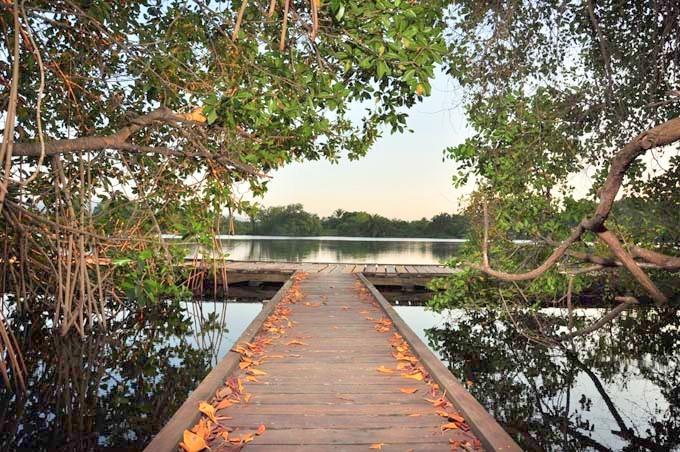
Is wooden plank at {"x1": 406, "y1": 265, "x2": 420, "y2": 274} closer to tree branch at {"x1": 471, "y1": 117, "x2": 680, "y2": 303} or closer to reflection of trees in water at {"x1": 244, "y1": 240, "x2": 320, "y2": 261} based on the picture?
tree branch at {"x1": 471, "y1": 117, "x2": 680, "y2": 303}

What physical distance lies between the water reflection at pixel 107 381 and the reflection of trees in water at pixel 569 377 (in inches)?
144

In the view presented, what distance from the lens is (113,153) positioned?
5.61 meters

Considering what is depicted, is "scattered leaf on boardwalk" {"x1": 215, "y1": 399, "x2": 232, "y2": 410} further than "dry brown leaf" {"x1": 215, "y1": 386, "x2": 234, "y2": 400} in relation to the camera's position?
No

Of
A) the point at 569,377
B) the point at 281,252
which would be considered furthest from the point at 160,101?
the point at 281,252

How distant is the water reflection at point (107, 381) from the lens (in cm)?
407

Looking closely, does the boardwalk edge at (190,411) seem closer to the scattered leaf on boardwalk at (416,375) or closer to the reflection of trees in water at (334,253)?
the scattered leaf on boardwalk at (416,375)

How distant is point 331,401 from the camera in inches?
123

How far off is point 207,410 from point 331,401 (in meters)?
0.85

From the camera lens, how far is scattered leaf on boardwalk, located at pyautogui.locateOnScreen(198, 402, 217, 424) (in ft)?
8.85

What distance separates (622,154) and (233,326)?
8.19 metres

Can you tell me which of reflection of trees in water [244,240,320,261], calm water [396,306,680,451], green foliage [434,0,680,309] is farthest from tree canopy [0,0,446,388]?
reflection of trees in water [244,240,320,261]

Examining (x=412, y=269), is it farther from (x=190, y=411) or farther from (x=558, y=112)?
(x=190, y=411)

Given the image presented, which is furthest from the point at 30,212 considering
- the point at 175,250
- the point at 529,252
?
the point at 529,252

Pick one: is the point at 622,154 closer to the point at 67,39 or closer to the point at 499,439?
the point at 499,439
